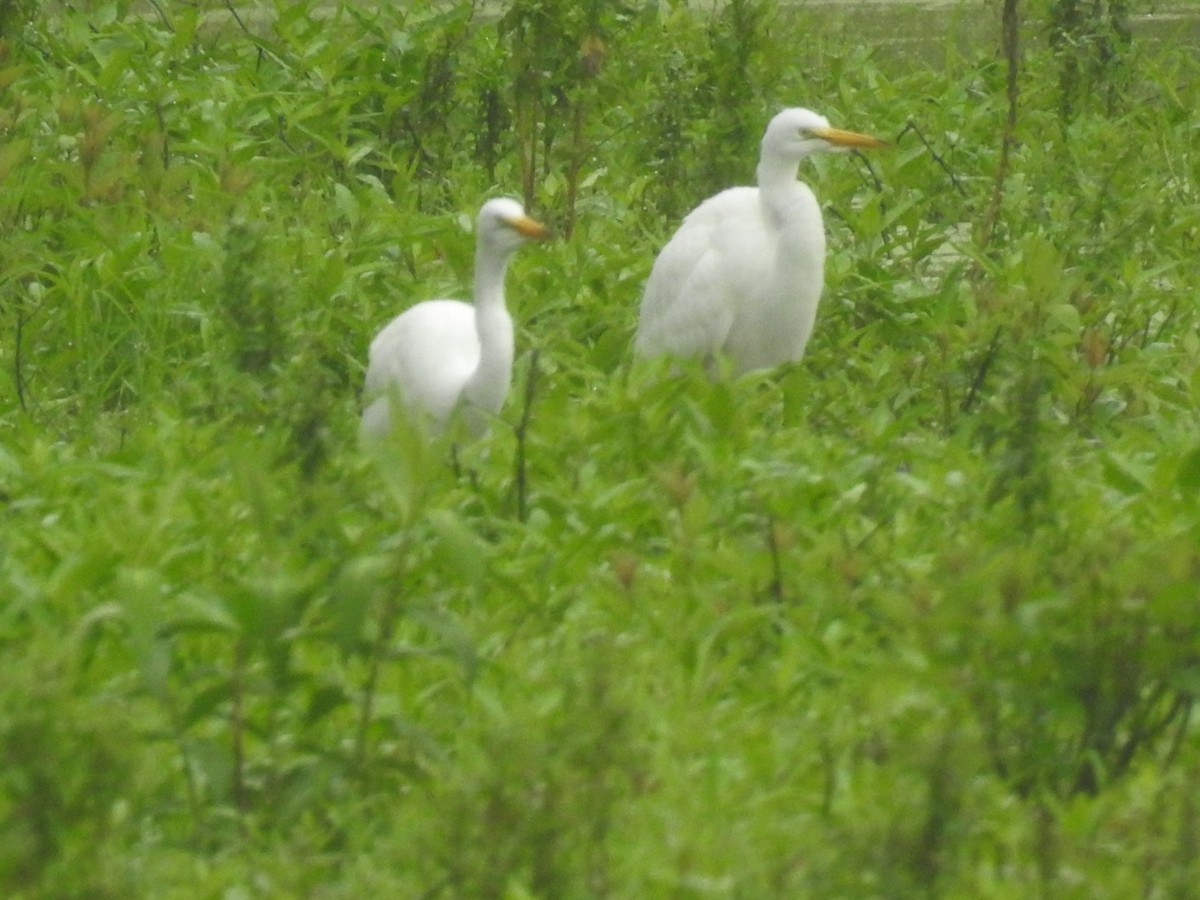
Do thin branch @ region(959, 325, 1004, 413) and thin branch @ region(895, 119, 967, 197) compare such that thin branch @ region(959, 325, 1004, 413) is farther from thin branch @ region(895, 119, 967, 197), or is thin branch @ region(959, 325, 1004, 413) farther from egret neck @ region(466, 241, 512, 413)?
thin branch @ region(895, 119, 967, 197)

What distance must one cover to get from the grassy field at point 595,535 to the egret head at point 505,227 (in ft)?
0.88

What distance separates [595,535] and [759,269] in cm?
187

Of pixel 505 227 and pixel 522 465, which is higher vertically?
pixel 505 227

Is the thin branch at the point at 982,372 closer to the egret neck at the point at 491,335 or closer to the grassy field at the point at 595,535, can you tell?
the grassy field at the point at 595,535

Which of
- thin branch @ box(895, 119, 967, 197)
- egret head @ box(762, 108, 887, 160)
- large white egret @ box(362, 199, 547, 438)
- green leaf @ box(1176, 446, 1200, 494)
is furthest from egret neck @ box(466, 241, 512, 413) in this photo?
thin branch @ box(895, 119, 967, 197)

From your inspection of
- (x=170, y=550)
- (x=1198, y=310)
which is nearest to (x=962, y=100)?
(x=1198, y=310)

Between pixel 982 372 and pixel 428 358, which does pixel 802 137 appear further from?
pixel 428 358

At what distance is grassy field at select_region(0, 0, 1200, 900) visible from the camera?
111 inches

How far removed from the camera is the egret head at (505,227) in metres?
5.06

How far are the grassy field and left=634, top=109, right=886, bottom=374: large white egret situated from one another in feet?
0.55

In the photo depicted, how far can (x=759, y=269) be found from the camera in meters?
5.78

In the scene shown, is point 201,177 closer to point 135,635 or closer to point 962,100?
point 962,100

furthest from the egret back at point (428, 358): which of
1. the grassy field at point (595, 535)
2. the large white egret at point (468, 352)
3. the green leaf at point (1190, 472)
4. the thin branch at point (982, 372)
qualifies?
the green leaf at point (1190, 472)

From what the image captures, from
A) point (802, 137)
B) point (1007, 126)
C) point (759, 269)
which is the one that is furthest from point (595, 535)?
point (1007, 126)
